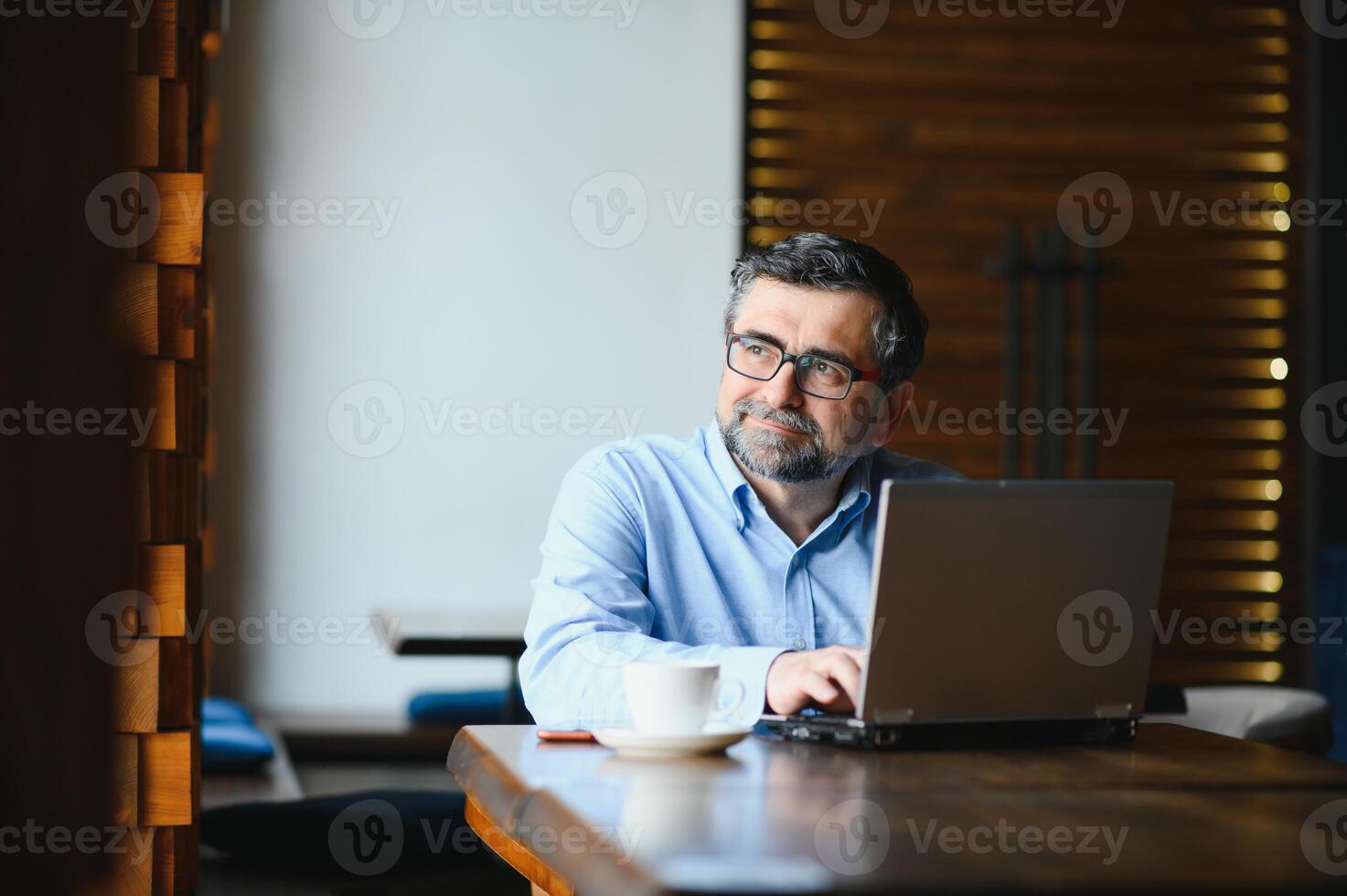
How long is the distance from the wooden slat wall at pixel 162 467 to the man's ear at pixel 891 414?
40.1 inches

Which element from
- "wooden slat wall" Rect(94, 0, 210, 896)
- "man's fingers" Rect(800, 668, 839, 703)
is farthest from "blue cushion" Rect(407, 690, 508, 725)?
"man's fingers" Rect(800, 668, 839, 703)

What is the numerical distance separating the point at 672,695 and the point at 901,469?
38.4 inches

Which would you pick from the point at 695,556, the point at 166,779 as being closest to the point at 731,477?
the point at 695,556

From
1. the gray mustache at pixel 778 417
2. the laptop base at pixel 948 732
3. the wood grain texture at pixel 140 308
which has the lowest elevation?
the laptop base at pixel 948 732

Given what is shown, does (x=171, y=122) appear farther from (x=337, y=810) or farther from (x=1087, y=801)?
(x=1087, y=801)

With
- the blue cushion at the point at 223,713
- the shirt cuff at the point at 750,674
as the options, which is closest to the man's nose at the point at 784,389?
the shirt cuff at the point at 750,674

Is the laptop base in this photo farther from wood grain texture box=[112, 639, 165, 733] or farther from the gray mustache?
wood grain texture box=[112, 639, 165, 733]

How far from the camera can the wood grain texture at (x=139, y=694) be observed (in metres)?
1.91

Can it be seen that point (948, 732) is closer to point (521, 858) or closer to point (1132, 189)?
point (521, 858)

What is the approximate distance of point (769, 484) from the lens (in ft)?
6.72

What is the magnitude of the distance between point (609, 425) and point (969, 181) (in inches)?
57.6

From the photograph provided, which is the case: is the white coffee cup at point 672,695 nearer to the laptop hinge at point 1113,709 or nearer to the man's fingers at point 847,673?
the man's fingers at point 847,673

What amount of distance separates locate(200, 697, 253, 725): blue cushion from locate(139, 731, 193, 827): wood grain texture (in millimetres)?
2039

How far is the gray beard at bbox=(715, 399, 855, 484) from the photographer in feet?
6.49
